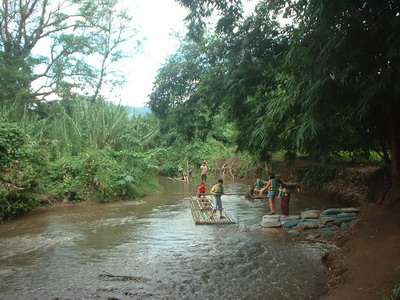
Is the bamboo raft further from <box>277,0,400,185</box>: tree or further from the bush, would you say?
<box>277,0,400,185</box>: tree

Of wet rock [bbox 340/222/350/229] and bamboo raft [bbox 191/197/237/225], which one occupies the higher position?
bamboo raft [bbox 191/197/237/225]

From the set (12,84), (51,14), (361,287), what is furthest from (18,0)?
(361,287)

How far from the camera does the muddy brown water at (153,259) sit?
608cm

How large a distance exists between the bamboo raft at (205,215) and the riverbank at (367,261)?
3853 millimetres

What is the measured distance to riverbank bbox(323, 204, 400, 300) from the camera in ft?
16.6

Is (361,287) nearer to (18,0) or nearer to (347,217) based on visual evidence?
(347,217)

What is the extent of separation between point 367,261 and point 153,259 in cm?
431

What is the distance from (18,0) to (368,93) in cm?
2501

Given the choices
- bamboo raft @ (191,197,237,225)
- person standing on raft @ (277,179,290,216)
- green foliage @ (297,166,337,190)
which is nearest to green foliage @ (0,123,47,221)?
bamboo raft @ (191,197,237,225)

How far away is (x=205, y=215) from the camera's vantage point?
1252 centimetres

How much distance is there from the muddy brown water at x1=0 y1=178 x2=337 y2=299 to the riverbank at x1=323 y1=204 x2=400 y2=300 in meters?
0.37

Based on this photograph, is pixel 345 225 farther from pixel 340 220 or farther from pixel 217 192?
pixel 217 192

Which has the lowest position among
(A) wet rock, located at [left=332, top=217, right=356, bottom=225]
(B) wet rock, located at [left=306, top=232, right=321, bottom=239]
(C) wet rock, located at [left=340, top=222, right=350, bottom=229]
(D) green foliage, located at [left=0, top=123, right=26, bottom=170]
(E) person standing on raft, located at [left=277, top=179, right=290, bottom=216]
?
(B) wet rock, located at [left=306, top=232, right=321, bottom=239]

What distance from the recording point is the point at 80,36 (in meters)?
25.3
